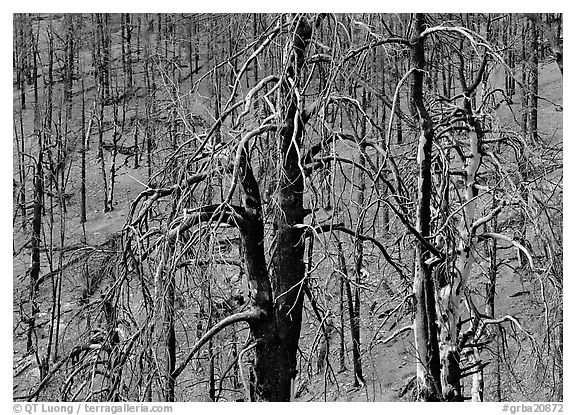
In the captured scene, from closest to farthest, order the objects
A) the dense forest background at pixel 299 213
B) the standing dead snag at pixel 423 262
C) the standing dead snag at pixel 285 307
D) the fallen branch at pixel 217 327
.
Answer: the dense forest background at pixel 299 213 < the fallen branch at pixel 217 327 < the standing dead snag at pixel 285 307 < the standing dead snag at pixel 423 262

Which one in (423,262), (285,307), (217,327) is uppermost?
(423,262)

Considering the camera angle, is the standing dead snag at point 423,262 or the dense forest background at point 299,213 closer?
the dense forest background at point 299,213

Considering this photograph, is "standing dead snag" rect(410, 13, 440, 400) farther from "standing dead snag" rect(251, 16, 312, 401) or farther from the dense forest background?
"standing dead snag" rect(251, 16, 312, 401)

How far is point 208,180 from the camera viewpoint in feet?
A: 17.4

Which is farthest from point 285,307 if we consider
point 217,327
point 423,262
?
point 423,262

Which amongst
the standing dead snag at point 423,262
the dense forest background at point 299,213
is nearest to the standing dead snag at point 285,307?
the dense forest background at point 299,213

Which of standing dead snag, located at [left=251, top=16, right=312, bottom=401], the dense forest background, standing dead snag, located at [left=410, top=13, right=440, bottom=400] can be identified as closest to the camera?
the dense forest background

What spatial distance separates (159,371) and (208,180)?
1511 mm

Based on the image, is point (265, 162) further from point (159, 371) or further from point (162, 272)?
point (159, 371)

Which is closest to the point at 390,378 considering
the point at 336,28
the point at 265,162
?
the point at 265,162

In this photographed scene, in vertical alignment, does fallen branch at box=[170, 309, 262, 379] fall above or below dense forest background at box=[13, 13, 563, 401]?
below

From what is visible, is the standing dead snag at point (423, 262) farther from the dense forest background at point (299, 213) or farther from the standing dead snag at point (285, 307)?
the standing dead snag at point (285, 307)

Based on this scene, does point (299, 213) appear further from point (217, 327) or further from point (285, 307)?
point (217, 327)

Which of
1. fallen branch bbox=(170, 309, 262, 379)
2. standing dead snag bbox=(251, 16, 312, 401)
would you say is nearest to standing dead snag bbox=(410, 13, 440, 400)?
standing dead snag bbox=(251, 16, 312, 401)
